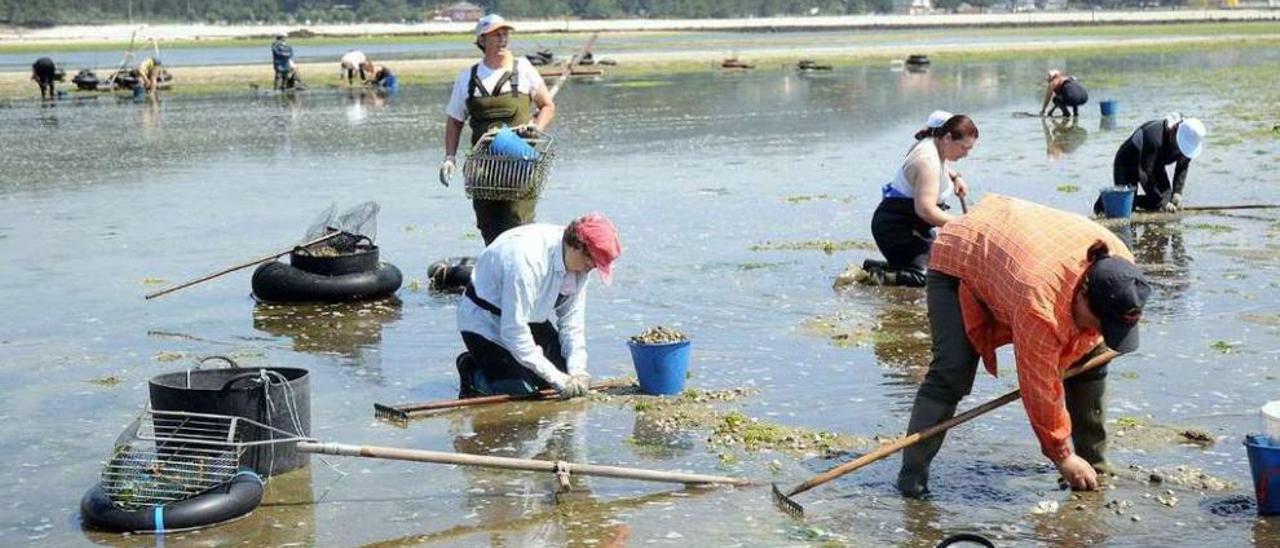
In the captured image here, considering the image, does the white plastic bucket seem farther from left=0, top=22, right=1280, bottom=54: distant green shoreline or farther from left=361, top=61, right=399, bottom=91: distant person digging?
left=0, top=22, right=1280, bottom=54: distant green shoreline

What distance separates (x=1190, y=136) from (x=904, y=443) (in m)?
8.99

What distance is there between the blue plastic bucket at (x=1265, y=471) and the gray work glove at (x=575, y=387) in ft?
11.2

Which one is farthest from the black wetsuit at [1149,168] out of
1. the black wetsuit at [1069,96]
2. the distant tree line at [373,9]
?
the distant tree line at [373,9]

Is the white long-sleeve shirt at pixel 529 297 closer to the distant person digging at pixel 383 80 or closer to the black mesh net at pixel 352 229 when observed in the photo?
the black mesh net at pixel 352 229

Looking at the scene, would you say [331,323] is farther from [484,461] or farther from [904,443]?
[904,443]

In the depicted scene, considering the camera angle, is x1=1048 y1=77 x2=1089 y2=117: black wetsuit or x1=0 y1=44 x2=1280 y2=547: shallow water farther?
x1=1048 y1=77 x2=1089 y2=117: black wetsuit

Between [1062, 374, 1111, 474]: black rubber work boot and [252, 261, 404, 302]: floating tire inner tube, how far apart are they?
628cm

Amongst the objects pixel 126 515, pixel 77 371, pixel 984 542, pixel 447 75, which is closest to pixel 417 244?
pixel 77 371

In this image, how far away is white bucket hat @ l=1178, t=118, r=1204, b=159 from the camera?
15.0m

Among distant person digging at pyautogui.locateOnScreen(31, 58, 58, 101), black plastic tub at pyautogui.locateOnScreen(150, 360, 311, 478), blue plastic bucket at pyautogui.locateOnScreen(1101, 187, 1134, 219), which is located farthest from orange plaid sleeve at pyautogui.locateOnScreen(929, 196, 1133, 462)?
distant person digging at pyautogui.locateOnScreen(31, 58, 58, 101)

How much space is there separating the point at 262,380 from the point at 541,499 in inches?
54.9

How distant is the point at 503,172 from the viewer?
11.3 meters

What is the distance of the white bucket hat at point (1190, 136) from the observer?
49.4 feet

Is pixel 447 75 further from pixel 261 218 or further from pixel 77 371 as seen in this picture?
pixel 77 371
